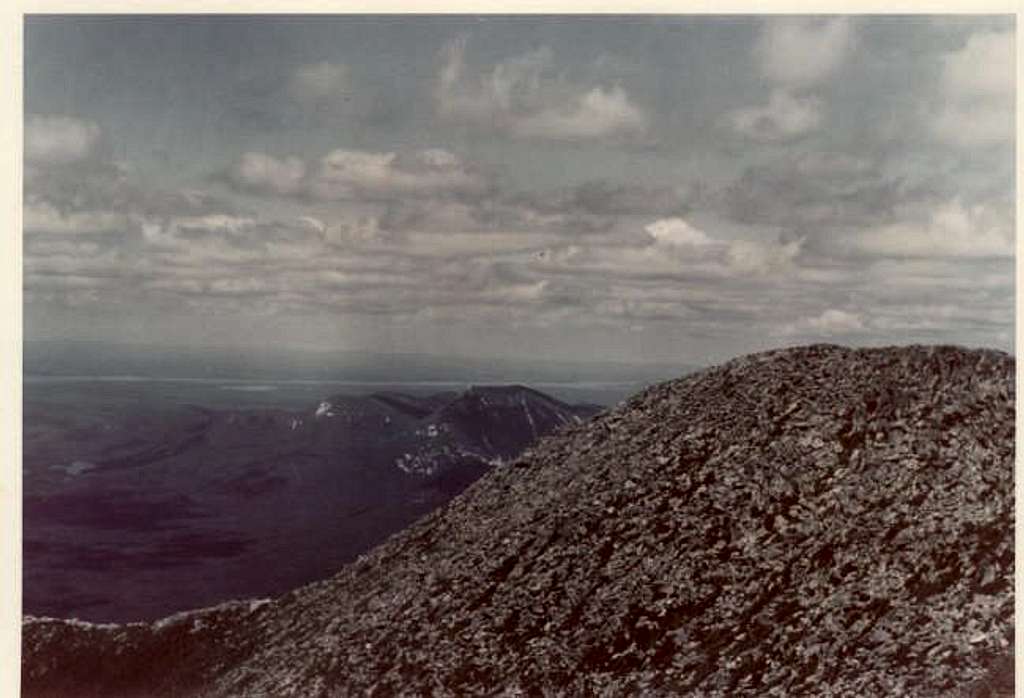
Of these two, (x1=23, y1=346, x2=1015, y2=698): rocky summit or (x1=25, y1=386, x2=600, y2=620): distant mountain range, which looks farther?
(x1=25, y1=386, x2=600, y2=620): distant mountain range

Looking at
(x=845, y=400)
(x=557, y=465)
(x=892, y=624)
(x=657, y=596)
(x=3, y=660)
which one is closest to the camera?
(x=892, y=624)

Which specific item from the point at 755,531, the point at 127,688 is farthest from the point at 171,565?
the point at 755,531

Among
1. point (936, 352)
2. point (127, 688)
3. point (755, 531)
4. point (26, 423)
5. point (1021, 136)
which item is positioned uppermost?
point (1021, 136)

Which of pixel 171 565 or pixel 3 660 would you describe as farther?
pixel 171 565

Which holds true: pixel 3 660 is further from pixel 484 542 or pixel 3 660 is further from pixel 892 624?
pixel 892 624

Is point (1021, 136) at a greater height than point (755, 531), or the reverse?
point (1021, 136)
